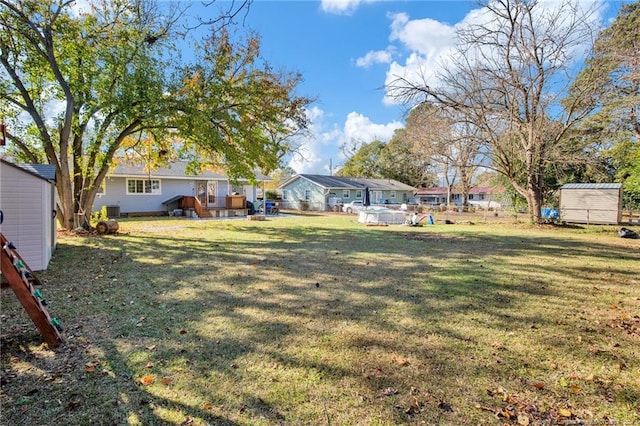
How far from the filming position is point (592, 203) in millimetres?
20000

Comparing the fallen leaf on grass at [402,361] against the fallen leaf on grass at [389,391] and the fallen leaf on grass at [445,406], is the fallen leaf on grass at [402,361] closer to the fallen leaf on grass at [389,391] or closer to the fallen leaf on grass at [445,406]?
the fallen leaf on grass at [389,391]

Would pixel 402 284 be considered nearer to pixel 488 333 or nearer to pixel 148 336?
pixel 488 333

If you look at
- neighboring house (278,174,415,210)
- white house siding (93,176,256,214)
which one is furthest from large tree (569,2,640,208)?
neighboring house (278,174,415,210)

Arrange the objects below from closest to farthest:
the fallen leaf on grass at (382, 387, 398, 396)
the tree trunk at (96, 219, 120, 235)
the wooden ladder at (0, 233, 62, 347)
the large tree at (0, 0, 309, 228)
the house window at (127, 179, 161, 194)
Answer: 1. the fallen leaf on grass at (382, 387, 398, 396)
2. the wooden ladder at (0, 233, 62, 347)
3. the large tree at (0, 0, 309, 228)
4. the tree trunk at (96, 219, 120, 235)
5. the house window at (127, 179, 161, 194)

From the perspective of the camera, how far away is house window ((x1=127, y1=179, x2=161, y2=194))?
20973mm

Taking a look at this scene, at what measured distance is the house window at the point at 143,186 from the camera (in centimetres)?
2097

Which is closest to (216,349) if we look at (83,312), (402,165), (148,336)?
(148,336)

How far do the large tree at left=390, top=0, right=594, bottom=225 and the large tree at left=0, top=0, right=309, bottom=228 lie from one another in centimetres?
657

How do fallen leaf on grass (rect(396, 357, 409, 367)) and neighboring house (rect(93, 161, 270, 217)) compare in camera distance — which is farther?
neighboring house (rect(93, 161, 270, 217))

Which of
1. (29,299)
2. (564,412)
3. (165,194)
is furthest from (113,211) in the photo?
(564,412)

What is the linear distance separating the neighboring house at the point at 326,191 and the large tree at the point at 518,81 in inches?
714

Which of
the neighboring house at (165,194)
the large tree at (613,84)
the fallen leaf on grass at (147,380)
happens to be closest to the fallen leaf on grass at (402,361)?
Answer: the fallen leaf on grass at (147,380)

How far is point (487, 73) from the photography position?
14.9 meters

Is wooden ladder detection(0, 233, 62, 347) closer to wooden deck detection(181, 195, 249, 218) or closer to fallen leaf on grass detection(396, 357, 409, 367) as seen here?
fallen leaf on grass detection(396, 357, 409, 367)
